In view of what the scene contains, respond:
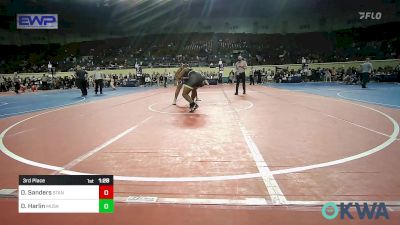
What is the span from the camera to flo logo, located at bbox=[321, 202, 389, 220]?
2930mm

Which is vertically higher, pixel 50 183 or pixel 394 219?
pixel 50 183

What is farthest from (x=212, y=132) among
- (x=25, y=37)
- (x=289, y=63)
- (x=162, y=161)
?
(x=25, y=37)

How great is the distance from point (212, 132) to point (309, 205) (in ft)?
12.3

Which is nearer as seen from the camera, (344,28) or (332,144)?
(332,144)

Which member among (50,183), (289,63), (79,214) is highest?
(289,63)

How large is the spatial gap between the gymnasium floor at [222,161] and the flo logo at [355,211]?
0.27 feet

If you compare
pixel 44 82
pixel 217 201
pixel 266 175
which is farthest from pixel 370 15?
pixel 217 201

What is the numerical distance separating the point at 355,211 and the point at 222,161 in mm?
2067

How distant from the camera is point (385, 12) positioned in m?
35.4

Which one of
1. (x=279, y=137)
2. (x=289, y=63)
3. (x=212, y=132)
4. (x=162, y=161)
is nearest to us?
(x=162, y=161)

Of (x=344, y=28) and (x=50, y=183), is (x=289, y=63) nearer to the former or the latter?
(x=344, y=28)

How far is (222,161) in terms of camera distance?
4691 millimetres

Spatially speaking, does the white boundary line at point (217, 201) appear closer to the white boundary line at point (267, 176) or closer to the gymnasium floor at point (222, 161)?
the gymnasium floor at point (222, 161)
